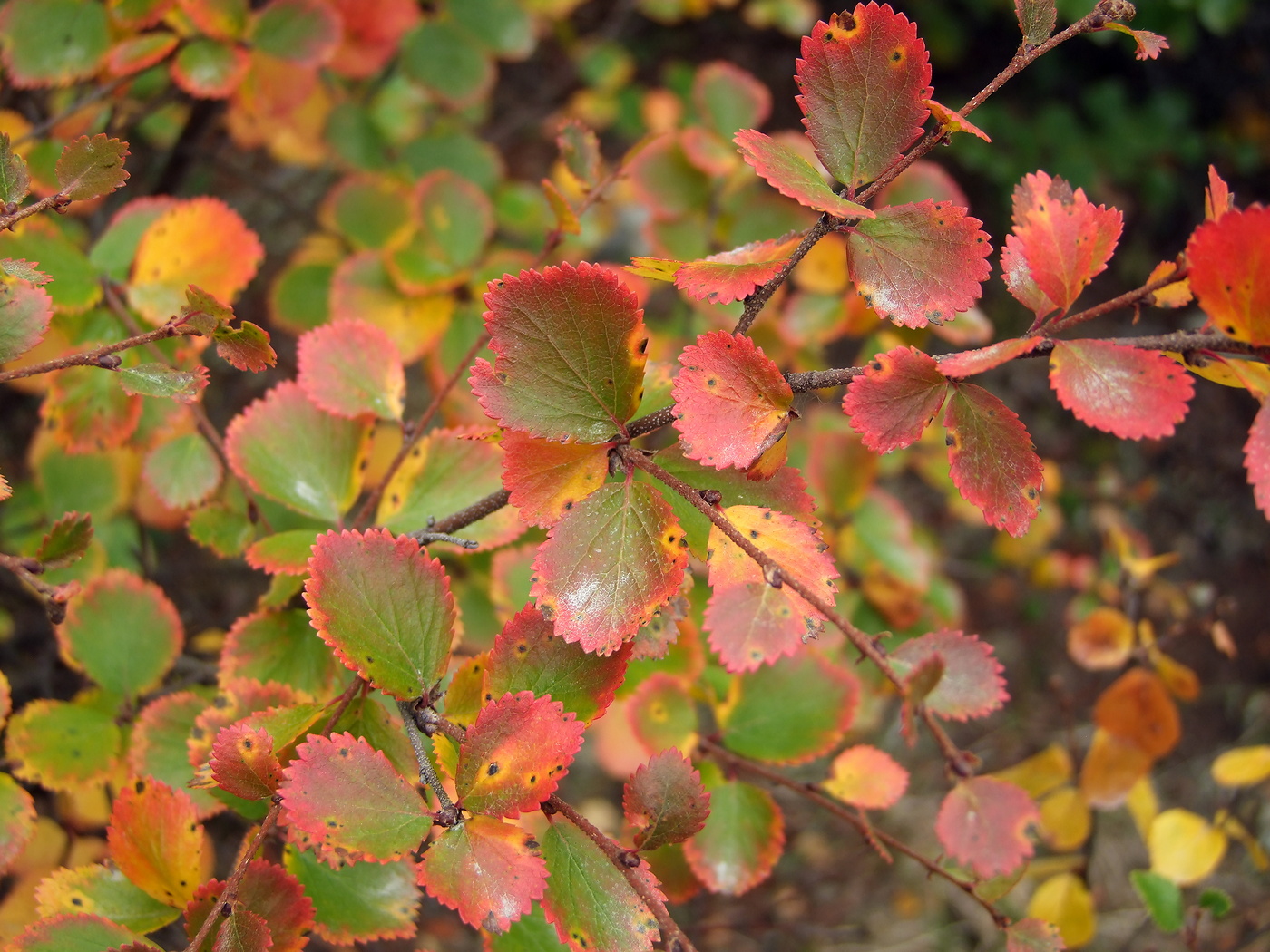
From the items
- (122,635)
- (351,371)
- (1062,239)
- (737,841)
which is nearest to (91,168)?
(351,371)

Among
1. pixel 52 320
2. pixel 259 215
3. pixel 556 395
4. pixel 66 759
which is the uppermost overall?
pixel 556 395

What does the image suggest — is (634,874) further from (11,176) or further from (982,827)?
(11,176)

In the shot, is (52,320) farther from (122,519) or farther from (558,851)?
(558,851)

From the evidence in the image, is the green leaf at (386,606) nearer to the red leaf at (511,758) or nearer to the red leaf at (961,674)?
the red leaf at (511,758)

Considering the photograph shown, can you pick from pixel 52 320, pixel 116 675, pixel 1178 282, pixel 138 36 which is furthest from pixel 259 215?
pixel 1178 282

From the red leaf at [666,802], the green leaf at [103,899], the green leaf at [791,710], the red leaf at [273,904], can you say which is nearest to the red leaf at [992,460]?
the red leaf at [666,802]

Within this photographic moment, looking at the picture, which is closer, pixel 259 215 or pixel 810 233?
pixel 810 233
